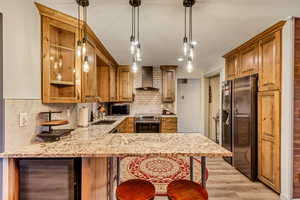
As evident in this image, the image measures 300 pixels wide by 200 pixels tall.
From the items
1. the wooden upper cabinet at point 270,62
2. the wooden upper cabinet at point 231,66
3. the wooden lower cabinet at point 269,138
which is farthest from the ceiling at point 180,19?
the wooden lower cabinet at point 269,138

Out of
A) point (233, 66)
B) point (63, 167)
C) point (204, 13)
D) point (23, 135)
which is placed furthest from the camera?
point (233, 66)

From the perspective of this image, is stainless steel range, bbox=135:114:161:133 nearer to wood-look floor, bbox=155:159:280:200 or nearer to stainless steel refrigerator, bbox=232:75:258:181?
wood-look floor, bbox=155:159:280:200

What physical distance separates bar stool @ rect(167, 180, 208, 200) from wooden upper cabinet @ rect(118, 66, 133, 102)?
3.96m

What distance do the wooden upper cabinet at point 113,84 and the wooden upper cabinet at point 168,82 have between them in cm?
145

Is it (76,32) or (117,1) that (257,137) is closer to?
(117,1)

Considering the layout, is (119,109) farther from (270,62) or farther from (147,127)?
(270,62)

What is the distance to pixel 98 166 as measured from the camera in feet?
5.57

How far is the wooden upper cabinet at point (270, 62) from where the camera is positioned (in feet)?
8.04

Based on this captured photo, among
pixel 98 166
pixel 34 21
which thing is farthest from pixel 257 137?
pixel 34 21

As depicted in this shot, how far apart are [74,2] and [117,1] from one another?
0.47 m

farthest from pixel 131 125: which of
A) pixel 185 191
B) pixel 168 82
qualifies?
pixel 185 191

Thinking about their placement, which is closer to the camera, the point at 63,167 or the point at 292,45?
the point at 63,167

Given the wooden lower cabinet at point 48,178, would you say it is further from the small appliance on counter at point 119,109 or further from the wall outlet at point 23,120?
the small appliance on counter at point 119,109

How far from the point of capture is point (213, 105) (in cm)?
563
